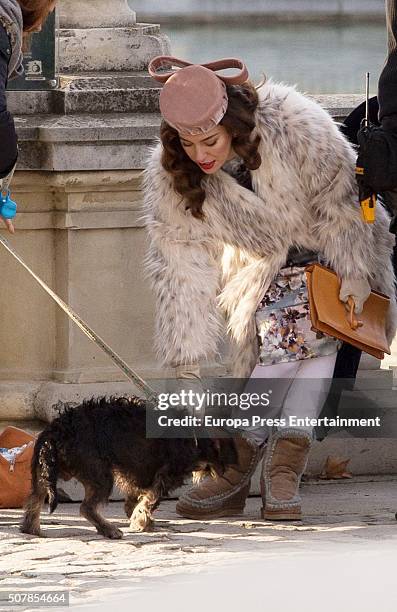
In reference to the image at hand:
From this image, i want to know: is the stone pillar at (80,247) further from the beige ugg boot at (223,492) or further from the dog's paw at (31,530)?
the dog's paw at (31,530)

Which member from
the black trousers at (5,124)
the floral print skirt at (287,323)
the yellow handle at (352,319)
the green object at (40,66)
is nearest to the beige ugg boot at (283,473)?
the floral print skirt at (287,323)

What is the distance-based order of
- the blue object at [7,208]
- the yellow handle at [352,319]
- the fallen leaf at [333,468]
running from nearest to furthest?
the blue object at [7,208] < the yellow handle at [352,319] < the fallen leaf at [333,468]

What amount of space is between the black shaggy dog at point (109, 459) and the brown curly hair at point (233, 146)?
727 millimetres

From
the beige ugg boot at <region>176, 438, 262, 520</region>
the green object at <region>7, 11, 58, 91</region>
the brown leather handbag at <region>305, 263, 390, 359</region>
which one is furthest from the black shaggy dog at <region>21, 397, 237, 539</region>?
the green object at <region>7, 11, 58, 91</region>

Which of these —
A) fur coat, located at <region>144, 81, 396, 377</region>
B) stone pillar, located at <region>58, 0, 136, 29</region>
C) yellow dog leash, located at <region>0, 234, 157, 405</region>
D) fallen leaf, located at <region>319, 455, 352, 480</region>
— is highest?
stone pillar, located at <region>58, 0, 136, 29</region>

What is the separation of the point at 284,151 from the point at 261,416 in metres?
0.92

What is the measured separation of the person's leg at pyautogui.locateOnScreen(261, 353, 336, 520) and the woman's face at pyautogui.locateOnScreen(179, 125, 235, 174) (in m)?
0.75

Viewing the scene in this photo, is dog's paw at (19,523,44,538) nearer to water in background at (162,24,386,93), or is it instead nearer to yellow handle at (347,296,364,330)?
yellow handle at (347,296,364,330)

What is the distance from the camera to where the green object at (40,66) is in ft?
20.0

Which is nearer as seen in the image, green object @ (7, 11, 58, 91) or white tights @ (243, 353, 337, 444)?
white tights @ (243, 353, 337, 444)

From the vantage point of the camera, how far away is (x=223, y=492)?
5.64 m

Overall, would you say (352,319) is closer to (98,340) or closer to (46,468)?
(98,340)

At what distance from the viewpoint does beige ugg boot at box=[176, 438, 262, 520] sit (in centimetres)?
562

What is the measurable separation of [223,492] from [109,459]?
51cm
